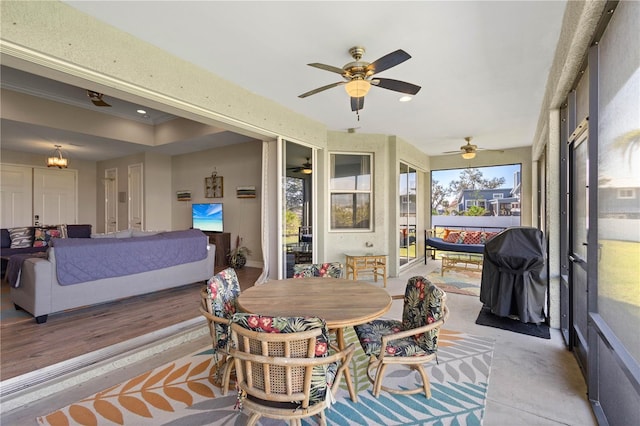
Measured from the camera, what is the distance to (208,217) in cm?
729

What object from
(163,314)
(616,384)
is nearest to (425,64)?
(616,384)

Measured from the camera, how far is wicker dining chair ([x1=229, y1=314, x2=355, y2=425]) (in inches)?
52.9

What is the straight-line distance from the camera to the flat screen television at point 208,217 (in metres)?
7.11

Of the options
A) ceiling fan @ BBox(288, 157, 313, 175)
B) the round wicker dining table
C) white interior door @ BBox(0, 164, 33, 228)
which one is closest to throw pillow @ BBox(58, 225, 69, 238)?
white interior door @ BBox(0, 164, 33, 228)

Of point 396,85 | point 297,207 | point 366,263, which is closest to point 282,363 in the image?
point 396,85

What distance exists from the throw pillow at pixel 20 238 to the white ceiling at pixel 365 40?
583 cm

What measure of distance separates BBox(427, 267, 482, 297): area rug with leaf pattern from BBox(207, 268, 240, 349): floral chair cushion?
Result: 12.5 feet

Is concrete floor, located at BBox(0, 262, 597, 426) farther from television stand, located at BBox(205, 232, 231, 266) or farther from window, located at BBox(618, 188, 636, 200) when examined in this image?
television stand, located at BBox(205, 232, 231, 266)

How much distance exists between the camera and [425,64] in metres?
3.03

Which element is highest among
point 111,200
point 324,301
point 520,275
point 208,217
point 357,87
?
point 357,87

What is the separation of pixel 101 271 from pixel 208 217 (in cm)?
381

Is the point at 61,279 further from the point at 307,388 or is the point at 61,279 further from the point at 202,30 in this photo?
the point at 307,388

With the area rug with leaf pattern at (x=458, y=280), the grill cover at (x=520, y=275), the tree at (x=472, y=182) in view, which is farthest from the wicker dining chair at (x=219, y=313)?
the tree at (x=472, y=182)

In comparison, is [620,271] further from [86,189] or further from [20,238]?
[86,189]
